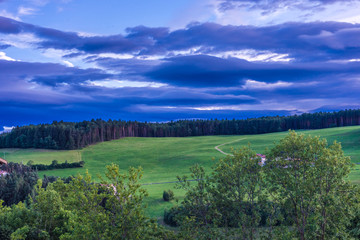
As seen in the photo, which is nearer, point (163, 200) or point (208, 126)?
point (163, 200)

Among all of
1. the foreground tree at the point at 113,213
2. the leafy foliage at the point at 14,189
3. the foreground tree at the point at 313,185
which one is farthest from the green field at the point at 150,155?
the foreground tree at the point at 113,213

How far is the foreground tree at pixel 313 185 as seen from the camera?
2248 cm

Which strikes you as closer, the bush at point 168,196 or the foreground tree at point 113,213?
the foreground tree at point 113,213

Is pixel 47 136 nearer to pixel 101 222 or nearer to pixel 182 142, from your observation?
pixel 182 142

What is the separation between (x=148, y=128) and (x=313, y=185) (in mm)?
148671

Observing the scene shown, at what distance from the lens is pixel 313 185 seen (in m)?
22.7

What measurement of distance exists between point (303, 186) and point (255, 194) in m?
3.62

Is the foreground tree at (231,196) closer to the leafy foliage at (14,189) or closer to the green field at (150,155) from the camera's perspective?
the leafy foliage at (14,189)

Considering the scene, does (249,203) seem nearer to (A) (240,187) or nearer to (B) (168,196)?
(A) (240,187)

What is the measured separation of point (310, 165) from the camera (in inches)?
934

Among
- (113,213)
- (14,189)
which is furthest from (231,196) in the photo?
(14,189)

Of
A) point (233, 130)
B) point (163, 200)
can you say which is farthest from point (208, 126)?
point (163, 200)

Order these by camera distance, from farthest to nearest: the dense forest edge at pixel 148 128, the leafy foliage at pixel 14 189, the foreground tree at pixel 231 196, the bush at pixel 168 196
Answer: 1. the dense forest edge at pixel 148 128
2. the bush at pixel 168 196
3. the leafy foliage at pixel 14 189
4. the foreground tree at pixel 231 196

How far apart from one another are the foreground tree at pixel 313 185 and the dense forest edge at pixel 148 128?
10534 centimetres
